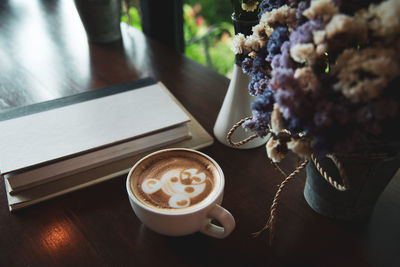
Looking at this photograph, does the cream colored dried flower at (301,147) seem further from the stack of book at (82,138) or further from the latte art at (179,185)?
the stack of book at (82,138)

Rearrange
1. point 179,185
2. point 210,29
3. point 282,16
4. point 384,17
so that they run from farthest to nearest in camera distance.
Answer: point 210,29, point 179,185, point 282,16, point 384,17

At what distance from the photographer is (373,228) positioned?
1.91 feet

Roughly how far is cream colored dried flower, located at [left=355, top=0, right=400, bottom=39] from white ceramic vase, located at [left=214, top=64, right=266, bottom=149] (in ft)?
1.07

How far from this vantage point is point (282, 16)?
0.45m

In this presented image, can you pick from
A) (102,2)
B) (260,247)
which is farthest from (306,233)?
(102,2)

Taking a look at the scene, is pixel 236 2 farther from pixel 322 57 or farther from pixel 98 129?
pixel 98 129

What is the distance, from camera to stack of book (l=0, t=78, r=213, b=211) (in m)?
0.61

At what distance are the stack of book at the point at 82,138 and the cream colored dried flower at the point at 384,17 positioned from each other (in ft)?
1.36

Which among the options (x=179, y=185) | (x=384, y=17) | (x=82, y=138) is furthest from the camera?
(x=82, y=138)

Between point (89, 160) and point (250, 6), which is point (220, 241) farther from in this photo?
point (250, 6)

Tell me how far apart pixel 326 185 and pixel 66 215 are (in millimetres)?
471

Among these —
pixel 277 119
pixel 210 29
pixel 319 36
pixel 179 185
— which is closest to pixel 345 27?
pixel 319 36

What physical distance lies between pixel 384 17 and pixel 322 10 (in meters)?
0.07

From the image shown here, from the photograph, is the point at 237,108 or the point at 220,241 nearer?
the point at 220,241
